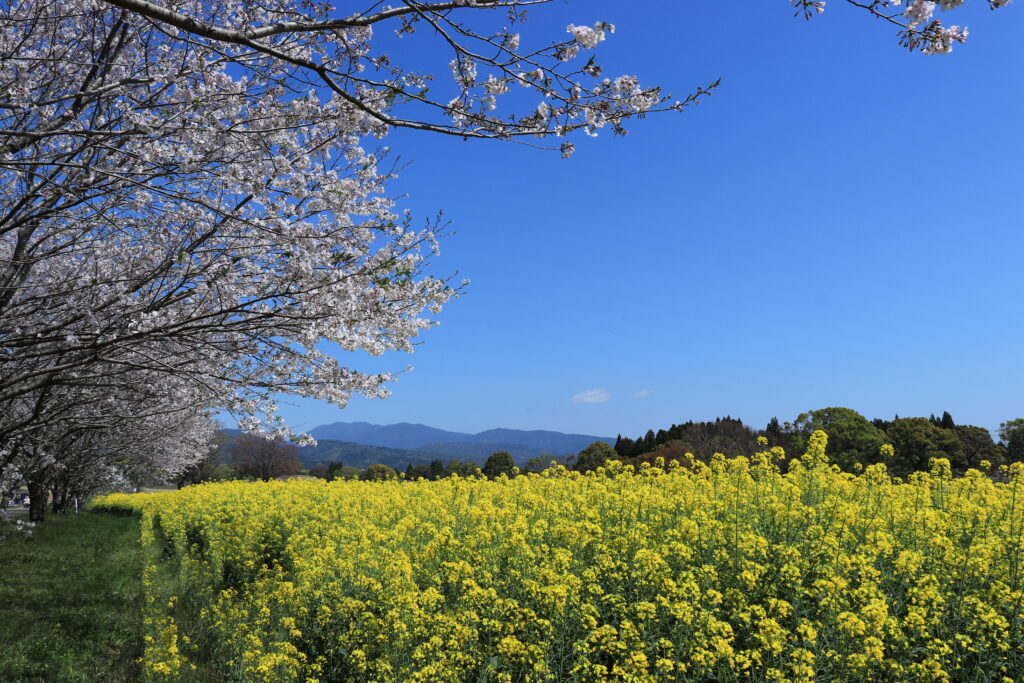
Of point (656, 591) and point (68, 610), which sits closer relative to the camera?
point (656, 591)

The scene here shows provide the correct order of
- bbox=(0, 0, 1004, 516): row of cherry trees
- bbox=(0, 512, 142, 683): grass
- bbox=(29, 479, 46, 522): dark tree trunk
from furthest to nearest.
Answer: bbox=(29, 479, 46, 522): dark tree trunk < bbox=(0, 512, 142, 683): grass < bbox=(0, 0, 1004, 516): row of cherry trees

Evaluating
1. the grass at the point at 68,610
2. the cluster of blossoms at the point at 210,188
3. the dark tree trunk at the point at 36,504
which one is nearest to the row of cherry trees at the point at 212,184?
the cluster of blossoms at the point at 210,188

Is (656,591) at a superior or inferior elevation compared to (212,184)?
inferior

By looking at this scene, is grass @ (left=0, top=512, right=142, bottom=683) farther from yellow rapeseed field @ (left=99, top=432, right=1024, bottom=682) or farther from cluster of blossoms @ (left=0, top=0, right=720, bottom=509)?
cluster of blossoms @ (left=0, top=0, right=720, bottom=509)

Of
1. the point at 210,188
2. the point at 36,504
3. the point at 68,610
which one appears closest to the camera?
the point at 210,188

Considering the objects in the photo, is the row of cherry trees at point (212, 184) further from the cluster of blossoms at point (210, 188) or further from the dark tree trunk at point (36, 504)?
the dark tree trunk at point (36, 504)

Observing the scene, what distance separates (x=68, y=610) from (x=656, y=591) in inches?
438

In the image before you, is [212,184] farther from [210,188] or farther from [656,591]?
[656,591]

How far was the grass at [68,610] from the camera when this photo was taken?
8.02 metres

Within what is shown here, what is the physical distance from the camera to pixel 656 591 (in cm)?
565

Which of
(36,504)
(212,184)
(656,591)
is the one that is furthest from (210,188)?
(36,504)

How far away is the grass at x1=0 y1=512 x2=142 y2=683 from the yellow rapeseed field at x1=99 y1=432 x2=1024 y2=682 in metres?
0.60

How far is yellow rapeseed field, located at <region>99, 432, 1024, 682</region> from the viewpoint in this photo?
15.6ft

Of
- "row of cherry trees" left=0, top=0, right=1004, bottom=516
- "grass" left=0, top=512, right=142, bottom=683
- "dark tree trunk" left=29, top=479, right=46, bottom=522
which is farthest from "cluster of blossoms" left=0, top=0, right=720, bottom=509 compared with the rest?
"dark tree trunk" left=29, top=479, right=46, bottom=522
